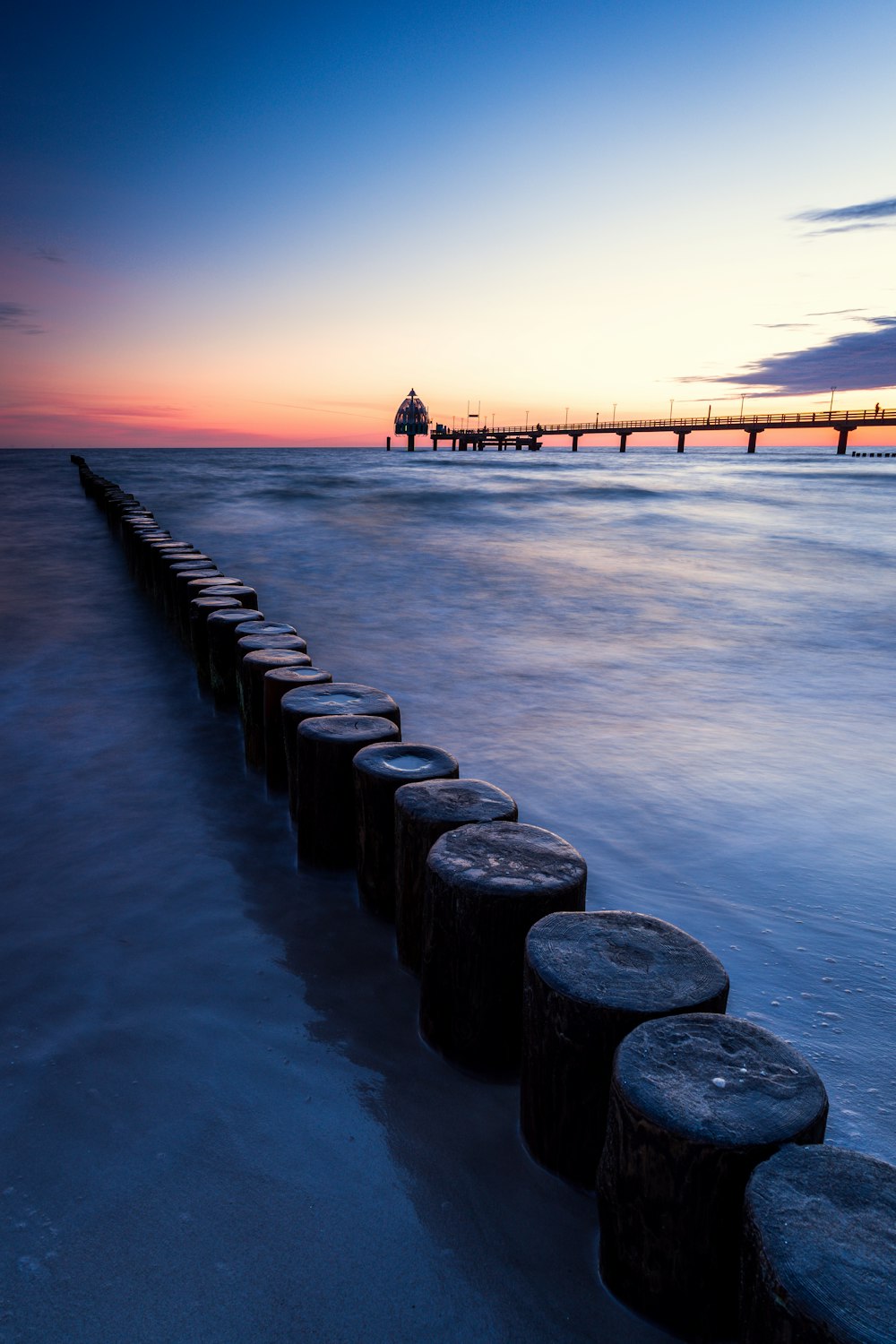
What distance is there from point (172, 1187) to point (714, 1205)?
4.34 ft

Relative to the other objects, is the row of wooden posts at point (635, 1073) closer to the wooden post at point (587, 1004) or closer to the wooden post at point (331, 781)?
the wooden post at point (587, 1004)

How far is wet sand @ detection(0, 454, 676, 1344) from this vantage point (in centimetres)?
170

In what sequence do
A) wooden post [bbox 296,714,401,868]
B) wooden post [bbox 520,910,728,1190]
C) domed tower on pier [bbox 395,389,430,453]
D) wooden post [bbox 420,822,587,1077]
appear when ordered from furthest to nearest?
1. domed tower on pier [bbox 395,389,430,453]
2. wooden post [bbox 296,714,401,868]
3. wooden post [bbox 420,822,587,1077]
4. wooden post [bbox 520,910,728,1190]

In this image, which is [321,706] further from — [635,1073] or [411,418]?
[411,418]

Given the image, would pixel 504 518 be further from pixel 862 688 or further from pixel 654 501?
pixel 862 688

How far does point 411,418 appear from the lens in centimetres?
11706

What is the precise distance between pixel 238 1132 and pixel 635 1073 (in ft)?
4.02

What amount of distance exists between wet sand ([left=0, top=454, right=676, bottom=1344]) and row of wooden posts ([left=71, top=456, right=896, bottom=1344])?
0.16 meters

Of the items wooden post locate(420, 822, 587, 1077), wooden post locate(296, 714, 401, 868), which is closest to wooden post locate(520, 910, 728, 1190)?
wooden post locate(420, 822, 587, 1077)

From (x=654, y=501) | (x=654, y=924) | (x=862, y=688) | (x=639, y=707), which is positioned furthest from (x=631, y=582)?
(x=654, y=501)

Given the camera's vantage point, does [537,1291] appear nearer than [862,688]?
Yes

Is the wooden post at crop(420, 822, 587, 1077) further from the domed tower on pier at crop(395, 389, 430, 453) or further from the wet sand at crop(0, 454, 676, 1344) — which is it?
the domed tower on pier at crop(395, 389, 430, 453)

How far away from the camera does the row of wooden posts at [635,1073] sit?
1168 mm

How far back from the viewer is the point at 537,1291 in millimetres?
1741
